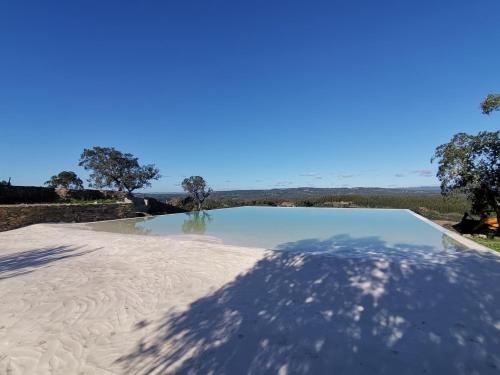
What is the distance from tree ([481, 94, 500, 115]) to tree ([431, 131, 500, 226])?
4.37m

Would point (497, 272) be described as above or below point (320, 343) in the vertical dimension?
above

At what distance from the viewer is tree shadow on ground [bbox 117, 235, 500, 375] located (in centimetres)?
241

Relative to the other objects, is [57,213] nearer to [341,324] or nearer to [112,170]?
[112,170]

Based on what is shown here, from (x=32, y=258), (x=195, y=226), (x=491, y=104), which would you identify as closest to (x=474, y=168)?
(x=491, y=104)

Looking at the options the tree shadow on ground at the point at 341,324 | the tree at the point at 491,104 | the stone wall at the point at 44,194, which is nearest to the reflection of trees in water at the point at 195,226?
the stone wall at the point at 44,194

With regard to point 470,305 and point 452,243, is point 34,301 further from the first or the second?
point 452,243

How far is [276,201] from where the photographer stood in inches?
858

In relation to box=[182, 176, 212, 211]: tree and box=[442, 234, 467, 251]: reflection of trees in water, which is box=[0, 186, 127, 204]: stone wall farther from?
box=[442, 234, 467, 251]: reflection of trees in water

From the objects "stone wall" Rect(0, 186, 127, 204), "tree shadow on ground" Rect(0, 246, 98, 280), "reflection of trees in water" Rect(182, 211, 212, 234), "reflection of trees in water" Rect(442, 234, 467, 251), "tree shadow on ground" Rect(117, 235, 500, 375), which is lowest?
"tree shadow on ground" Rect(117, 235, 500, 375)

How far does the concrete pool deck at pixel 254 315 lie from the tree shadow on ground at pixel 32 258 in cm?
6

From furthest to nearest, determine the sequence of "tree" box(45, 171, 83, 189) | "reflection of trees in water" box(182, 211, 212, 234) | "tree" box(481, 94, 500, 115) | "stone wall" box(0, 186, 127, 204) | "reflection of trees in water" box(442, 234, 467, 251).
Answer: "tree" box(45, 171, 83, 189) → "stone wall" box(0, 186, 127, 204) → "reflection of trees in water" box(182, 211, 212, 234) → "tree" box(481, 94, 500, 115) → "reflection of trees in water" box(442, 234, 467, 251)

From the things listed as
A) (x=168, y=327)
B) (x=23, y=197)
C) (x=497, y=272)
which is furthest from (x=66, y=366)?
(x=23, y=197)

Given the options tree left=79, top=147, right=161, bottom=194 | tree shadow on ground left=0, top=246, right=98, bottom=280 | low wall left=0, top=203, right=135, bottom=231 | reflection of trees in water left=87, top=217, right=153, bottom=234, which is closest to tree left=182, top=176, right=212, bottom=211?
tree left=79, top=147, right=161, bottom=194

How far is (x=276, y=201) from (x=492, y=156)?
12.8 metres
